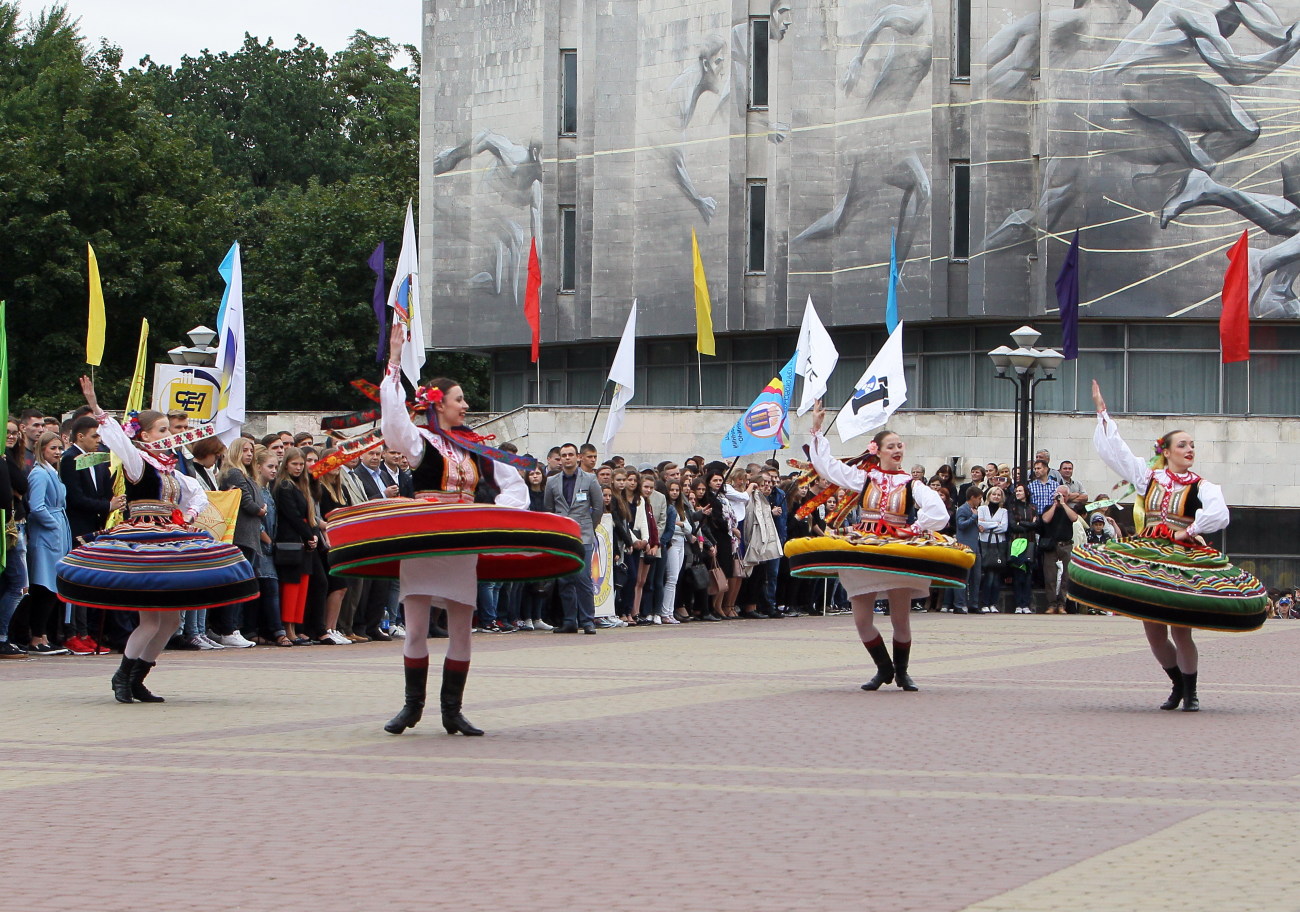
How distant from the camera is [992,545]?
3059 cm

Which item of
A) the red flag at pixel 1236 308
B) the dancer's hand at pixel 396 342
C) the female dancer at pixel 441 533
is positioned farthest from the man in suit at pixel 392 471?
→ the red flag at pixel 1236 308

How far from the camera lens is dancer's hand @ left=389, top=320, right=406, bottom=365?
33.4ft

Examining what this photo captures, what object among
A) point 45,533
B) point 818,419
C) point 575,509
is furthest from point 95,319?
point 818,419

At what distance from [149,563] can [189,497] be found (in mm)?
692

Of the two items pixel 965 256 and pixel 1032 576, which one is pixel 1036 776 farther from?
pixel 965 256

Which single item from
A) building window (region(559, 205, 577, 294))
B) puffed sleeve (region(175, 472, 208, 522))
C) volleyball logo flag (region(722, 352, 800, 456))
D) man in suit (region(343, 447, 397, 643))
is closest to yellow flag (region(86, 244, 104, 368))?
man in suit (region(343, 447, 397, 643))

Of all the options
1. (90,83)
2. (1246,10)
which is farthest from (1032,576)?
(90,83)

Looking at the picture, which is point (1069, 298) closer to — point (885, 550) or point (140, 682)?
point (885, 550)

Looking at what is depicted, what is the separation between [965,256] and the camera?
43.8 m

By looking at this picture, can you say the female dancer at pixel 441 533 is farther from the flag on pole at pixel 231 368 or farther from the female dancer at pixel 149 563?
the flag on pole at pixel 231 368

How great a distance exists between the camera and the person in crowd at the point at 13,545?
16.7 metres

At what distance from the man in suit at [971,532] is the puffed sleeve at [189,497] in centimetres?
1822

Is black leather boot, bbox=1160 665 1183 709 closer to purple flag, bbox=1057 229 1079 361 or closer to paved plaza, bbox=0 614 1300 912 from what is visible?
paved plaza, bbox=0 614 1300 912

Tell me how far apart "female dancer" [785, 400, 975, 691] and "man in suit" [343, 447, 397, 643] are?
7.15 meters
